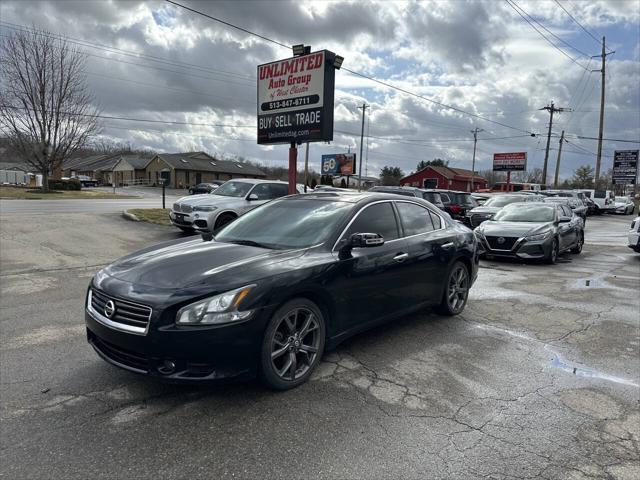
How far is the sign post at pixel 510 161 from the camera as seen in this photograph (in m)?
55.1

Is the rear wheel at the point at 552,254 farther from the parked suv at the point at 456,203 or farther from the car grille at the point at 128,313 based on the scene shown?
the car grille at the point at 128,313

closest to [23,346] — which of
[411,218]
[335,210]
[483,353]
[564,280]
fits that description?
[335,210]

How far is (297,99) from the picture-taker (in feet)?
44.0

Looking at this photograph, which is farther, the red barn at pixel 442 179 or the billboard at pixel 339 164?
the red barn at pixel 442 179

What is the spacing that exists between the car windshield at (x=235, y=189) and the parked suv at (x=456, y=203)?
354 inches

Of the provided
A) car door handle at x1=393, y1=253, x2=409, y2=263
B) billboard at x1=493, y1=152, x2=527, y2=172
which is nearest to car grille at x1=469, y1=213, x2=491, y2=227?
car door handle at x1=393, y1=253, x2=409, y2=263

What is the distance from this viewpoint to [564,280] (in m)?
8.64

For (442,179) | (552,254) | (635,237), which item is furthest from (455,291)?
(442,179)

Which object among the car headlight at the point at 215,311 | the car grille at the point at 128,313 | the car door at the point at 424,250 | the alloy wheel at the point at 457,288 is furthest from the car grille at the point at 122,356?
the alloy wheel at the point at 457,288

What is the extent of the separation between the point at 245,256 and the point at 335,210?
3.92 ft

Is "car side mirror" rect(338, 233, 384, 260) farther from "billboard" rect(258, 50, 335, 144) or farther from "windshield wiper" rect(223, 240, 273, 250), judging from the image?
"billboard" rect(258, 50, 335, 144)

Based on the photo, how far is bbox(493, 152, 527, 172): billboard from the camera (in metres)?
55.1

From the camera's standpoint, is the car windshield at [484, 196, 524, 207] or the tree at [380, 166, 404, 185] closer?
the car windshield at [484, 196, 524, 207]

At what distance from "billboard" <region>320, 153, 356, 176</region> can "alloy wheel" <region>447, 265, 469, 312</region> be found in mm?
56596
